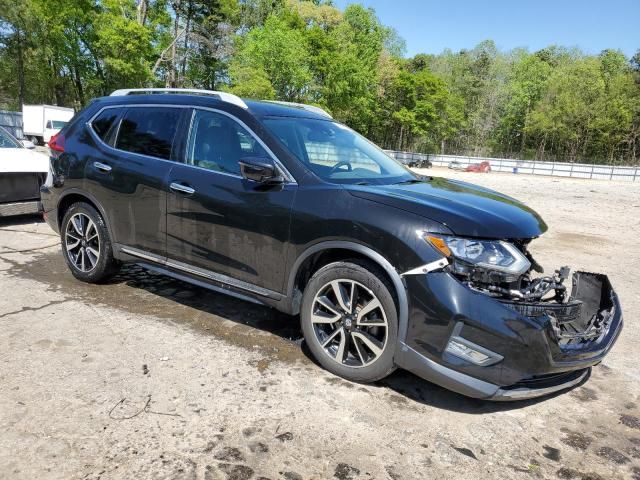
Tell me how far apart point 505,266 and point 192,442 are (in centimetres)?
202

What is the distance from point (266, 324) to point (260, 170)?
1522 mm

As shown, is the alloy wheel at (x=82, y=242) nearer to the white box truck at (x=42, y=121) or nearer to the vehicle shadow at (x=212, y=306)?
the vehicle shadow at (x=212, y=306)

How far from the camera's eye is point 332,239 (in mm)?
3285

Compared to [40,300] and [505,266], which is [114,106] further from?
[505,266]

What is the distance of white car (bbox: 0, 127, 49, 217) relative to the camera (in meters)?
7.14

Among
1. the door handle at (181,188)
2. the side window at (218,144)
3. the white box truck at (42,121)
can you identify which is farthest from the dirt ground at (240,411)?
the white box truck at (42,121)

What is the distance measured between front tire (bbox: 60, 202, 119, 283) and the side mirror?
2.02 metres

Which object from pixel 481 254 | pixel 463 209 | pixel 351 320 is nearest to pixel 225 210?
pixel 351 320

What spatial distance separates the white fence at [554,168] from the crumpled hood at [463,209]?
37.4 meters

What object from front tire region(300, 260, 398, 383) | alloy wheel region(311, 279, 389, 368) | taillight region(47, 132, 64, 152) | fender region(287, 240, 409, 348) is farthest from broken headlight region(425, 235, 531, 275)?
taillight region(47, 132, 64, 152)

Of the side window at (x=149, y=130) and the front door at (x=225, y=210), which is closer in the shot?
the front door at (x=225, y=210)

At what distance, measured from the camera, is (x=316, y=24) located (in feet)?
167

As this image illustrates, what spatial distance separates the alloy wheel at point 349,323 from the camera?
319 centimetres

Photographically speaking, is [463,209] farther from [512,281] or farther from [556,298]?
[556,298]
